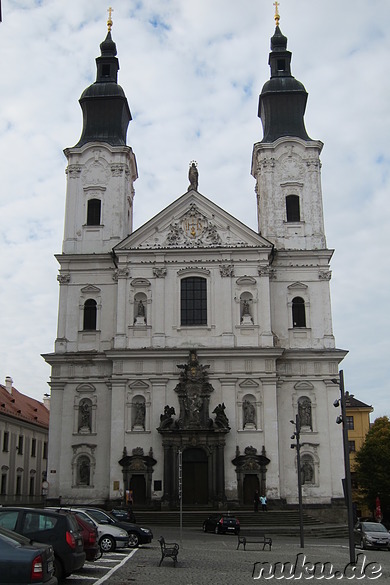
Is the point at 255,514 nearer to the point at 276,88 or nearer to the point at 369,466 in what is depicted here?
the point at 369,466

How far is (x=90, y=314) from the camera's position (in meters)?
43.2

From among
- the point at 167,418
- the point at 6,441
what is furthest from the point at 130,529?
the point at 6,441

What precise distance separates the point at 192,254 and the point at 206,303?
10.3 feet

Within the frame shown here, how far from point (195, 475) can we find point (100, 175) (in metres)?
20.1

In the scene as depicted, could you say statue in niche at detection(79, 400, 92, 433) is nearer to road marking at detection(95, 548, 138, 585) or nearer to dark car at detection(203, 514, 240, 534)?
dark car at detection(203, 514, 240, 534)

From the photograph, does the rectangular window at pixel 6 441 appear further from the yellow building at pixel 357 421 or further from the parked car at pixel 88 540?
the parked car at pixel 88 540

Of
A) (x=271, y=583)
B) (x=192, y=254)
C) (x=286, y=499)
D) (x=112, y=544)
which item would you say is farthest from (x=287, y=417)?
(x=271, y=583)

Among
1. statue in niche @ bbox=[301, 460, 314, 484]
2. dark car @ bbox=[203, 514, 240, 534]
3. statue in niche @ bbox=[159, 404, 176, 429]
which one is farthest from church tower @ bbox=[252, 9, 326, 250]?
dark car @ bbox=[203, 514, 240, 534]

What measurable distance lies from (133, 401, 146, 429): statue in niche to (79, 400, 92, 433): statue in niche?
9.66 ft

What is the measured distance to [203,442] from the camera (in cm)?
3884

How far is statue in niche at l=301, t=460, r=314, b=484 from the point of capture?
39.7 metres

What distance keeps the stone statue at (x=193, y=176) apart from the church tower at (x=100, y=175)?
167 inches

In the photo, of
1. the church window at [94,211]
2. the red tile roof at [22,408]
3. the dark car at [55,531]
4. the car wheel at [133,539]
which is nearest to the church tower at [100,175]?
the church window at [94,211]

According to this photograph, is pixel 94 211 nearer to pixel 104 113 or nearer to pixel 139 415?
pixel 104 113
